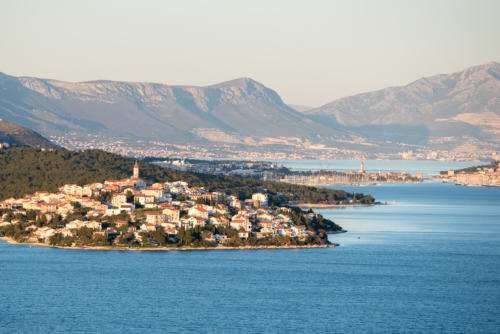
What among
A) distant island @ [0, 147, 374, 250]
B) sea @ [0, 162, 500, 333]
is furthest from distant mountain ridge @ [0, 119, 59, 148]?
sea @ [0, 162, 500, 333]

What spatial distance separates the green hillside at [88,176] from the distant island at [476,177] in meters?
61.3

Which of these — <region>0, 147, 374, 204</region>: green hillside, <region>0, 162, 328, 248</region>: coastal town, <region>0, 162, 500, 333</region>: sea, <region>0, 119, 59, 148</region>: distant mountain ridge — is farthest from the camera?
<region>0, 119, 59, 148</region>: distant mountain ridge

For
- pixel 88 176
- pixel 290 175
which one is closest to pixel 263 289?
pixel 88 176

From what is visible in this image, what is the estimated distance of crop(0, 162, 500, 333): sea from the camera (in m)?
38.7

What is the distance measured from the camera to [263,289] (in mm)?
45812

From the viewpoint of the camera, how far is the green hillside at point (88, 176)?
268 ft

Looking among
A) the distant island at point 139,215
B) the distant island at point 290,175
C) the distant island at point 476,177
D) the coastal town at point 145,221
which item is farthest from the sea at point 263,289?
the distant island at point 476,177

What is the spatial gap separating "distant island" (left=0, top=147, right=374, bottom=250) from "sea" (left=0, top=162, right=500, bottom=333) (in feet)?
6.60

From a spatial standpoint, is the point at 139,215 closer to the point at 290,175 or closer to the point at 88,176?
→ the point at 88,176

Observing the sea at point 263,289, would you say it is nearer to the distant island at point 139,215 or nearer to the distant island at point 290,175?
the distant island at point 139,215

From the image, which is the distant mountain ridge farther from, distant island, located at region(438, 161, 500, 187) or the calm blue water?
the calm blue water

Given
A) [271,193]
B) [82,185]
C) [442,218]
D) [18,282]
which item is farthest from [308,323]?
[271,193]

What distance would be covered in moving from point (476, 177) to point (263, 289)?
126277 mm

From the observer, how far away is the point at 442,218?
84.9 meters
